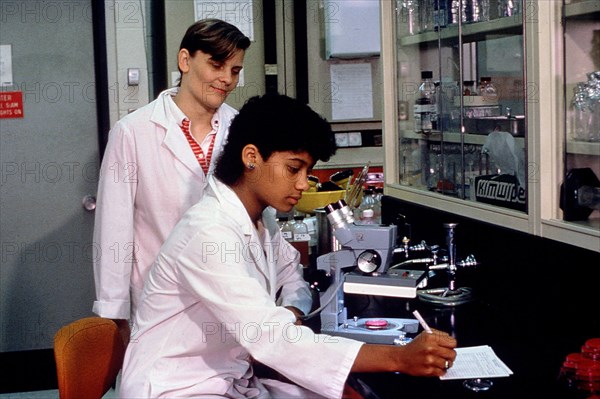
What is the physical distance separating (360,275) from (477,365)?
0.46 metres

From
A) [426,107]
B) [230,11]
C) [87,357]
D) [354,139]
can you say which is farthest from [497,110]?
[230,11]

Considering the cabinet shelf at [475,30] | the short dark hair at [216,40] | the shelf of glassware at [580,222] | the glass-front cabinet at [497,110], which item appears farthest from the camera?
the short dark hair at [216,40]

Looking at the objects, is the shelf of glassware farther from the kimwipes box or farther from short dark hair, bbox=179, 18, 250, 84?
short dark hair, bbox=179, 18, 250, 84

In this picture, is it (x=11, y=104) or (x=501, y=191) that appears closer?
(x=501, y=191)

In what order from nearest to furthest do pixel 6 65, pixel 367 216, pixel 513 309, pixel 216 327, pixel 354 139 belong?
pixel 216 327
pixel 513 309
pixel 367 216
pixel 6 65
pixel 354 139

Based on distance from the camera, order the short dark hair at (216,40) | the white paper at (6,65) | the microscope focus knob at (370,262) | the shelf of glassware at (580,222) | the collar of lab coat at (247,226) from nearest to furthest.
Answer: the collar of lab coat at (247,226), the shelf of glassware at (580,222), the microscope focus knob at (370,262), the short dark hair at (216,40), the white paper at (6,65)

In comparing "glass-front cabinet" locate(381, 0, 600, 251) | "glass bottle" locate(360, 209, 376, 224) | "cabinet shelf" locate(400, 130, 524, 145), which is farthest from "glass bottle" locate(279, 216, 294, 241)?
"cabinet shelf" locate(400, 130, 524, 145)

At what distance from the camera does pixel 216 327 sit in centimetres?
167

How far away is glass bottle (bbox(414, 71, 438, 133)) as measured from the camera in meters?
2.81

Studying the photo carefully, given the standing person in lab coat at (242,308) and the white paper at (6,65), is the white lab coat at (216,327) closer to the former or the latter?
the standing person in lab coat at (242,308)

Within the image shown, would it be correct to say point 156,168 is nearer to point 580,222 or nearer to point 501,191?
point 501,191

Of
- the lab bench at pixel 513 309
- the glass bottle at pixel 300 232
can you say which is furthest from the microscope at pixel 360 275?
the glass bottle at pixel 300 232

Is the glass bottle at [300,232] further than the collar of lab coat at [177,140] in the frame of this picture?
Yes

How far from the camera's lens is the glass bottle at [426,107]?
2.81 m
